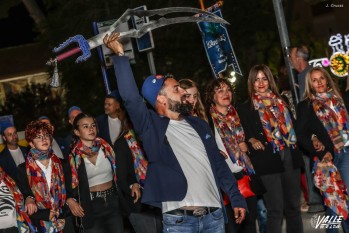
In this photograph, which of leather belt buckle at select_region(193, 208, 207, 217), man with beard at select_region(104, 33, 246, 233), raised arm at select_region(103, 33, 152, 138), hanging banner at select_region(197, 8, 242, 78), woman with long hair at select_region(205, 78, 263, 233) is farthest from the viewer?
hanging banner at select_region(197, 8, 242, 78)

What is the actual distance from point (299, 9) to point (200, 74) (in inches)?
741

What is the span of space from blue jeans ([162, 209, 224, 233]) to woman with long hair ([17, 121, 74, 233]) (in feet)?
8.56

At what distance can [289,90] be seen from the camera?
32.3 ft

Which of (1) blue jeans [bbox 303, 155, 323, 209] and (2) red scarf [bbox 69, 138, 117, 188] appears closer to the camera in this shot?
(2) red scarf [bbox 69, 138, 117, 188]

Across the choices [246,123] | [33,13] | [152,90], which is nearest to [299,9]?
[33,13]

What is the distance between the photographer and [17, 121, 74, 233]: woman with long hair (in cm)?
740

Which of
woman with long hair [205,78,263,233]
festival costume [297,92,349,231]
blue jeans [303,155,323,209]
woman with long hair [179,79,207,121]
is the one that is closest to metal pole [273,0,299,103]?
blue jeans [303,155,323,209]

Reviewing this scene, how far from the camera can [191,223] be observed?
5066 millimetres

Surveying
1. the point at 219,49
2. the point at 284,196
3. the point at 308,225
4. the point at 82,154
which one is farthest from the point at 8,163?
the point at 219,49

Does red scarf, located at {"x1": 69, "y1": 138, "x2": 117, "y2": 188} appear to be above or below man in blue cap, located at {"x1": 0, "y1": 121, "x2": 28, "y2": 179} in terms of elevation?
below

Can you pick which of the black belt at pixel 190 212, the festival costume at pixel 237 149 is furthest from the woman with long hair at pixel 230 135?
the black belt at pixel 190 212

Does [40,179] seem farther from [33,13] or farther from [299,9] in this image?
[299,9]

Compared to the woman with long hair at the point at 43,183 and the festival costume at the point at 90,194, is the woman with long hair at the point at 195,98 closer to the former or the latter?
the festival costume at the point at 90,194

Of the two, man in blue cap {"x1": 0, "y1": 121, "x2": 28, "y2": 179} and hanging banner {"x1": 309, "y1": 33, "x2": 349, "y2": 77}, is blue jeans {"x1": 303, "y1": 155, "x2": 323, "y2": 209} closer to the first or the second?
man in blue cap {"x1": 0, "y1": 121, "x2": 28, "y2": 179}
